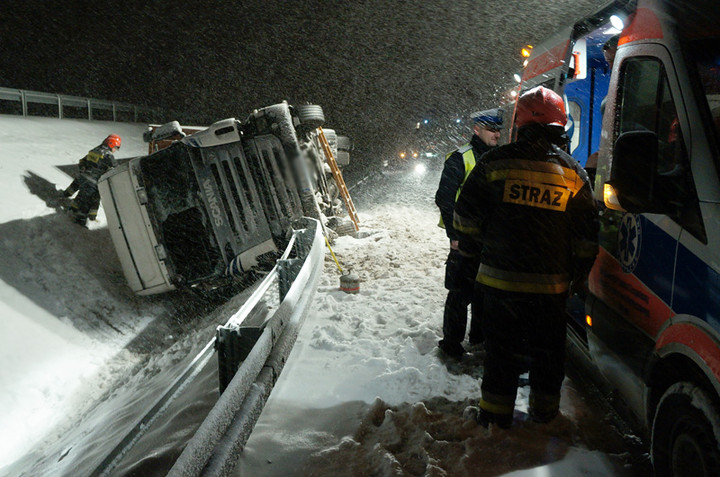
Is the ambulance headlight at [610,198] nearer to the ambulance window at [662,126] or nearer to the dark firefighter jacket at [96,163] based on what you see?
the ambulance window at [662,126]

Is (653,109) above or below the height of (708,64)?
below

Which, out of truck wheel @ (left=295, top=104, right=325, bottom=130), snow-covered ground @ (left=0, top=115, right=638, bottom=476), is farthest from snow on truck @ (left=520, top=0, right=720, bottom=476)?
truck wheel @ (left=295, top=104, right=325, bottom=130)

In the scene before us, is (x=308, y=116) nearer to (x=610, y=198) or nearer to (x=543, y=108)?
(x=543, y=108)

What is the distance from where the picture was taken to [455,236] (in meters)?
3.90

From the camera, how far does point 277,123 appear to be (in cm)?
755

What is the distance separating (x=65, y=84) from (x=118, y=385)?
102 ft

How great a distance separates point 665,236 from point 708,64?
75cm

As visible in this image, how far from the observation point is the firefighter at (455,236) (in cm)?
393

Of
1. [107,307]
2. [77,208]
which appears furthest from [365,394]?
[77,208]

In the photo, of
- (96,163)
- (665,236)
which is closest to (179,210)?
(96,163)

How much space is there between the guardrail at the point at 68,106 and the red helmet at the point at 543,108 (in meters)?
15.7

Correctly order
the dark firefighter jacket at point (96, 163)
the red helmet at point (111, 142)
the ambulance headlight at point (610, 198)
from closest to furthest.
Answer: the ambulance headlight at point (610, 198)
the dark firefighter jacket at point (96, 163)
the red helmet at point (111, 142)

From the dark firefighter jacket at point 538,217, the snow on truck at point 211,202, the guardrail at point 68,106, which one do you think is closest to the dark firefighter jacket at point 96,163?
the snow on truck at point 211,202

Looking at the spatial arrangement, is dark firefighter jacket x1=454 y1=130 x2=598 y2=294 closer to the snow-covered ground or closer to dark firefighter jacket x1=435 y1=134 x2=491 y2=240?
the snow-covered ground
